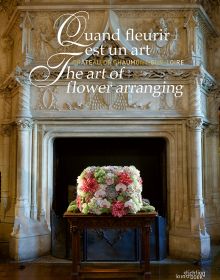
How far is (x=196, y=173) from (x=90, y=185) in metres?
2.66

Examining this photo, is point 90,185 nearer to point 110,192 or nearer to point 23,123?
point 110,192

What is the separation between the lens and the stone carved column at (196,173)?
7.06 meters

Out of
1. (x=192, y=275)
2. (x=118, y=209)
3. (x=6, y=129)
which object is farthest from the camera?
(x=6, y=129)

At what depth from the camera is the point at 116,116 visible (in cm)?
727

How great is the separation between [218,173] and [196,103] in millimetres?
1821

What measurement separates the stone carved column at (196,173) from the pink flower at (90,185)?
2.60 metres

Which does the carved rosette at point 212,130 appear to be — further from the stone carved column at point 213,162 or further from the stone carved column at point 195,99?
the stone carved column at point 195,99

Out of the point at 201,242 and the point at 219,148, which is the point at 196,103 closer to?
the point at 219,148

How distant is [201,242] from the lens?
6906 millimetres

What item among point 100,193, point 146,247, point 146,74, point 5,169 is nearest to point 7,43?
point 5,169

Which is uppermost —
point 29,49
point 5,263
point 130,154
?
point 29,49

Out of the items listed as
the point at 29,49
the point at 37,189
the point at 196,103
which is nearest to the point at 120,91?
the point at 196,103

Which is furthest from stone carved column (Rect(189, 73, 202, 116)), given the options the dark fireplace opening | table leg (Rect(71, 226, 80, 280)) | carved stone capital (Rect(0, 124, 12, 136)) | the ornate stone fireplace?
carved stone capital (Rect(0, 124, 12, 136))

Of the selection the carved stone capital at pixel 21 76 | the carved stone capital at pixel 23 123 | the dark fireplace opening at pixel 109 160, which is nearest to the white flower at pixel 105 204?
the dark fireplace opening at pixel 109 160
